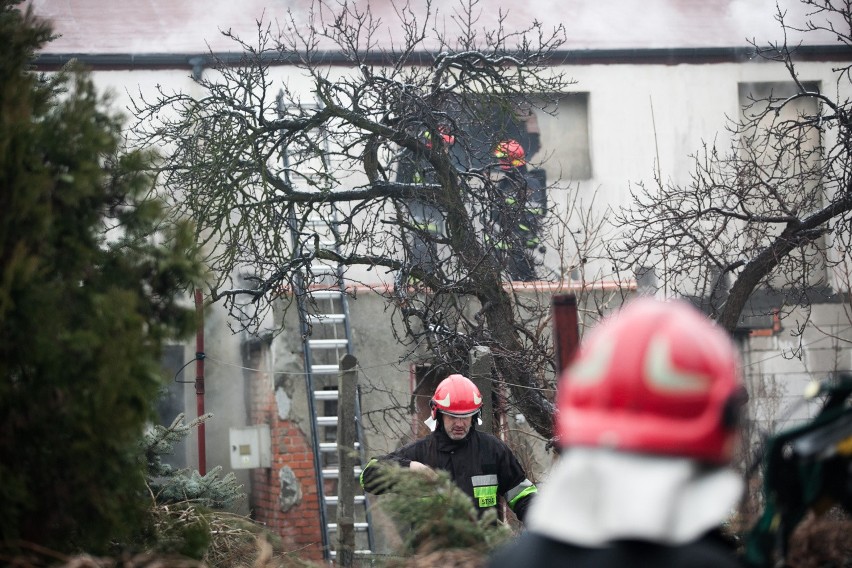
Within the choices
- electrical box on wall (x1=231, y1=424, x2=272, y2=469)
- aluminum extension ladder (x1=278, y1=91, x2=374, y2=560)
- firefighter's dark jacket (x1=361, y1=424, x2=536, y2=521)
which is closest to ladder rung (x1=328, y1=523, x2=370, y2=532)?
aluminum extension ladder (x1=278, y1=91, x2=374, y2=560)

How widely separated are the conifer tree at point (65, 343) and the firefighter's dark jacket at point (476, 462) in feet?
10.4

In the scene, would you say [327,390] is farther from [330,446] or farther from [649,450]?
[649,450]

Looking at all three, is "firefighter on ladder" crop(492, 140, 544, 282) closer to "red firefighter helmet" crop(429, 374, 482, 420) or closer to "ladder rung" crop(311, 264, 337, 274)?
"ladder rung" crop(311, 264, 337, 274)

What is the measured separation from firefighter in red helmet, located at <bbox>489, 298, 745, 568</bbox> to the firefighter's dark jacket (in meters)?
4.47

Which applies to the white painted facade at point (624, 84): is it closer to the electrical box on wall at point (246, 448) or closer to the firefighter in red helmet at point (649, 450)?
the electrical box on wall at point (246, 448)

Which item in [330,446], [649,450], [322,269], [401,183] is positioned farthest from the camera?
[322,269]

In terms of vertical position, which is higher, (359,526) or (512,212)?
(512,212)

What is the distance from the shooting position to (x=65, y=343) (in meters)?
2.88

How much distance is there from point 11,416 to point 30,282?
0.38 metres

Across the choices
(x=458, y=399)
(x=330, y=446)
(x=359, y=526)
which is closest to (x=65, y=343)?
(x=458, y=399)

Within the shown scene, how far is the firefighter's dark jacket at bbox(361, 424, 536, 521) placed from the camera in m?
6.11

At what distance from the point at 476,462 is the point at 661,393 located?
4.71m

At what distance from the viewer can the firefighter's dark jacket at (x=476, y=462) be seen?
241 inches

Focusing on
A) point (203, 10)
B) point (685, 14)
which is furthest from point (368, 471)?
point (685, 14)
